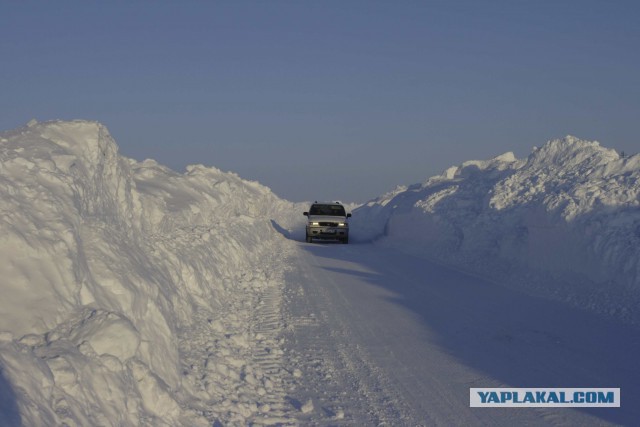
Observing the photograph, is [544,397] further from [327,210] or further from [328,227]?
[327,210]

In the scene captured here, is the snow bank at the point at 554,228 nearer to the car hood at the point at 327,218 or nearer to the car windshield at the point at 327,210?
the car hood at the point at 327,218

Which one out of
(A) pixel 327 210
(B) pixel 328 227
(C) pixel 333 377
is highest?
(A) pixel 327 210

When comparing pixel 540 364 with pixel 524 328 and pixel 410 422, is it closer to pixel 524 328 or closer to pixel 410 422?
pixel 524 328

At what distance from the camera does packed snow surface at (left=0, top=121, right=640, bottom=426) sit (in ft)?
20.2

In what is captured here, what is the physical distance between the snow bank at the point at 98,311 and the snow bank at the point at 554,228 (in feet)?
25.5

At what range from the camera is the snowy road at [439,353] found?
6684 mm

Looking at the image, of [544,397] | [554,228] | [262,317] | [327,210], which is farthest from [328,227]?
[544,397]

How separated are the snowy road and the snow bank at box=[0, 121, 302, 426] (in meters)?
0.90

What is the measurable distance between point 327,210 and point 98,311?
2518 centimetres

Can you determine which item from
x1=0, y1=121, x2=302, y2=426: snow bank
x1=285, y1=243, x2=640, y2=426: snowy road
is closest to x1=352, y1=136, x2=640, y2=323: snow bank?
x1=285, y1=243, x2=640, y2=426: snowy road

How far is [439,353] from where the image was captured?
902cm

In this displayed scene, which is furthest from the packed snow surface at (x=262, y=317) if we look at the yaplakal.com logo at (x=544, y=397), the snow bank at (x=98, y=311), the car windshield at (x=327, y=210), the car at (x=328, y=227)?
the car windshield at (x=327, y=210)

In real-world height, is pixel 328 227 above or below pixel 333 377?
above

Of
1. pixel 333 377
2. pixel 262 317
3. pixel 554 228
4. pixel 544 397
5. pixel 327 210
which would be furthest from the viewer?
pixel 327 210
